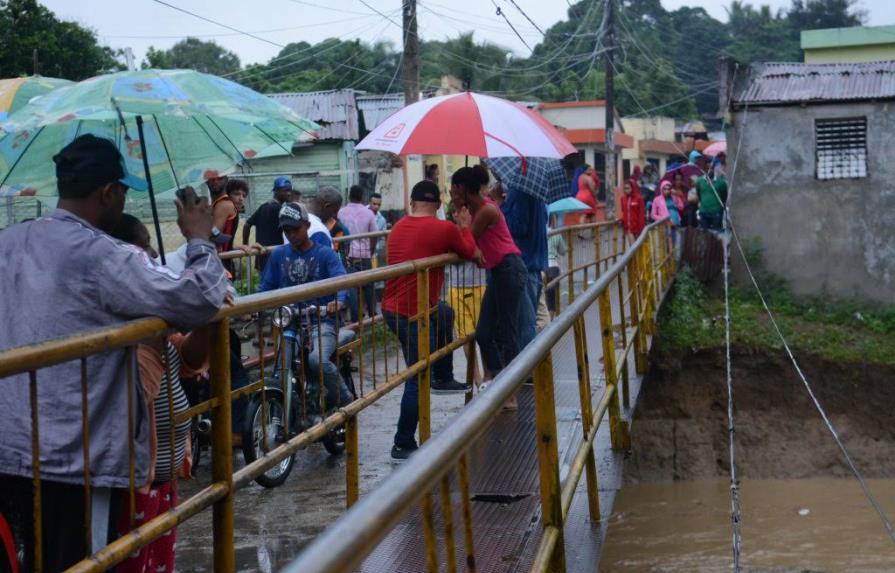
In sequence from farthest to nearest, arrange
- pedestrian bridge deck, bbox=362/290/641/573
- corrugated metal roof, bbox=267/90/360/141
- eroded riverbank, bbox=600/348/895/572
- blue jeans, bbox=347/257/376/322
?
corrugated metal roof, bbox=267/90/360/141, eroded riverbank, bbox=600/348/895/572, blue jeans, bbox=347/257/376/322, pedestrian bridge deck, bbox=362/290/641/573

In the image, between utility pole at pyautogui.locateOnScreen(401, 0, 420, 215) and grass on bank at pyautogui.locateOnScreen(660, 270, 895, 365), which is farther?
grass on bank at pyautogui.locateOnScreen(660, 270, 895, 365)

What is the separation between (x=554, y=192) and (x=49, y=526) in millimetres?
6198

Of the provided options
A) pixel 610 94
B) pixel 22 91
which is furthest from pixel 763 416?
pixel 610 94

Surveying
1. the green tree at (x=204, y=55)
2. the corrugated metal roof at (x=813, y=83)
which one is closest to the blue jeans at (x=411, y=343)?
the corrugated metal roof at (x=813, y=83)

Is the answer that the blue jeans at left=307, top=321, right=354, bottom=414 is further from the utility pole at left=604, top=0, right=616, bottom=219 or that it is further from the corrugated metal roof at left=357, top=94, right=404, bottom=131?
the utility pole at left=604, top=0, right=616, bottom=219

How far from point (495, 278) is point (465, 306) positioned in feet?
1.10

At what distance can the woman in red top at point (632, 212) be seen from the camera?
19422 millimetres

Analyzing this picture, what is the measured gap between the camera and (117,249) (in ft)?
10.3

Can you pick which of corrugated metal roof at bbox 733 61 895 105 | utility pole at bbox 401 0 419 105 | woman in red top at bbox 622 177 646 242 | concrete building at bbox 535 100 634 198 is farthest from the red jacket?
concrete building at bbox 535 100 634 198

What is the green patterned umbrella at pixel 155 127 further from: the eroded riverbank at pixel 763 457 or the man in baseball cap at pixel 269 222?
the eroded riverbank at pixel 763 457

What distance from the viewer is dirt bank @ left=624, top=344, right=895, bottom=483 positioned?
17547 mm

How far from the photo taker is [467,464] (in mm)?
2619

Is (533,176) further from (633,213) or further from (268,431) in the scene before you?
(633,213)

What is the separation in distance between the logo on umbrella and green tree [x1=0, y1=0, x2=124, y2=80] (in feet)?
48.5
